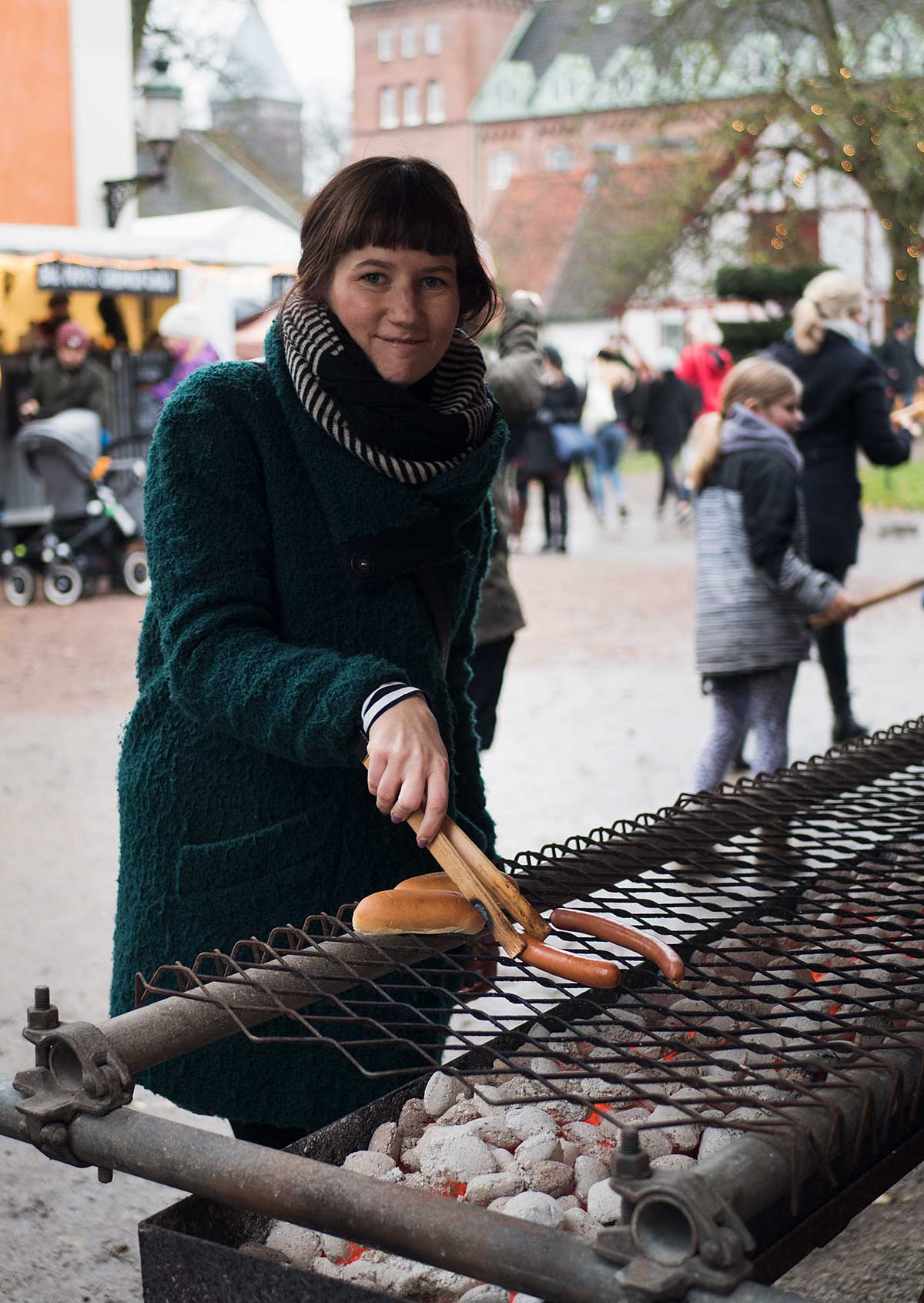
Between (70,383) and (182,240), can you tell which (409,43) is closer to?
(182,240)

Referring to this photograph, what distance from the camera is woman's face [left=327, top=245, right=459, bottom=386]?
82.7 inches

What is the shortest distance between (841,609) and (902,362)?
49.9 ft

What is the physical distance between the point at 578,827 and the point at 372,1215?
4.54 meters

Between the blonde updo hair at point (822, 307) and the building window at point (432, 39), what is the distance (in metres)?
75.9

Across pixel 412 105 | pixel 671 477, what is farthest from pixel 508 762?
pixel 412 105

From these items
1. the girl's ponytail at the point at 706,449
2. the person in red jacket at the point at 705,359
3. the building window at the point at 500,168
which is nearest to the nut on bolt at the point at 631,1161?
the girl's ponytail at the point at 706,449

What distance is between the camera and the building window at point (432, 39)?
78.2 meters

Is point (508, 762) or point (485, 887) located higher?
point (485, 887)

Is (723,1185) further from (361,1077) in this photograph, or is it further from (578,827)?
(578,827)

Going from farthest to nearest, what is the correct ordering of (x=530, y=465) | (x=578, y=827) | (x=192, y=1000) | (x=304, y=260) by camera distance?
(x=530, y=465) < (x=578, y=827) < (x=304, y=260) < (x=192, y=1000)

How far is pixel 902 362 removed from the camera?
19594 millimetres

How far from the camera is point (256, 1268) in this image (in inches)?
63.6

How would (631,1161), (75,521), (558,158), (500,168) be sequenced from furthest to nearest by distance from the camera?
1. (500,168)
2. (558,158)
3. (75,521)
4. (631,1161)

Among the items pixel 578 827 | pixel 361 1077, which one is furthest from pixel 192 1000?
pixel 578 827
